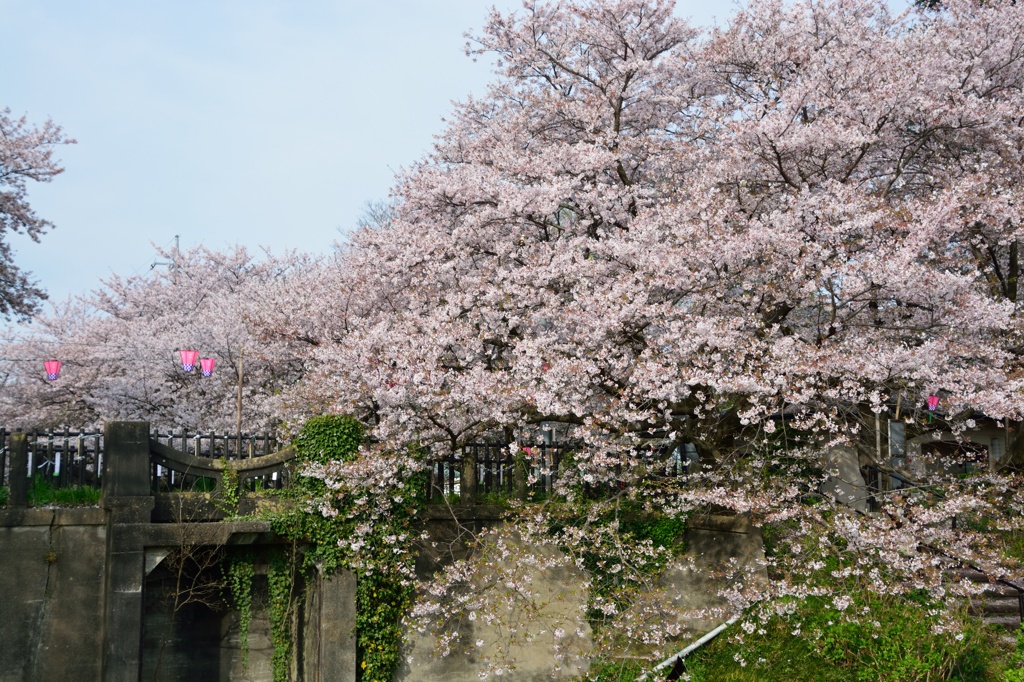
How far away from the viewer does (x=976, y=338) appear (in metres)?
15.0

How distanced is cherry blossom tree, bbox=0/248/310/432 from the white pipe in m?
11.6

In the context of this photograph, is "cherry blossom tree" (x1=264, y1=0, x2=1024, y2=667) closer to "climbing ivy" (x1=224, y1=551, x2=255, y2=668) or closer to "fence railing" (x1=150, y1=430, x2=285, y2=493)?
"fence railing" (x1=150, y1=430, x2=285, y2=493)

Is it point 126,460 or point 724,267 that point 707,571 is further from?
point 126,460

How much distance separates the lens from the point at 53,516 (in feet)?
42.5

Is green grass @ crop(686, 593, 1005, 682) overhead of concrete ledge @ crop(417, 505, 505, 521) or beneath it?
beneath

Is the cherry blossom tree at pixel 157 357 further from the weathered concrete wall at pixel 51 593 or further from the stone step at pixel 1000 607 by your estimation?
the stone step at pixel 1000 607

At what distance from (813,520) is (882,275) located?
4.35 m

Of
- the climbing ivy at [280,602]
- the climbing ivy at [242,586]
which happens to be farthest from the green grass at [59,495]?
the climbing ivy at [280,602]

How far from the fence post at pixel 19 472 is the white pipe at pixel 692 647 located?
9.82m

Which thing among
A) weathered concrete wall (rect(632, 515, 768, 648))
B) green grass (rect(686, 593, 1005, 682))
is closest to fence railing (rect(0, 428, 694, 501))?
weathered concrete wall (rect(632, 515, 768, 648))

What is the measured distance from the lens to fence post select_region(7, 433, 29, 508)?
13.0 metres

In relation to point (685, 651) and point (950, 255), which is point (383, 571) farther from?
point (950, 255)

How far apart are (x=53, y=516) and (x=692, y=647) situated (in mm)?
10266

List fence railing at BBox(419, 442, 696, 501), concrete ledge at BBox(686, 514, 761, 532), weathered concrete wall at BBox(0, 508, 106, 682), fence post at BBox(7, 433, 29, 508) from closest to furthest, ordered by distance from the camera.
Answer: weathered concrete wall at BBox(0, 508, 106, 682), fence post at BBox(7, 433, 29, 508), fence railing at BBox(419, 442, 696, 501), concrete ledge at BBox(686, 514, 761, 532)
